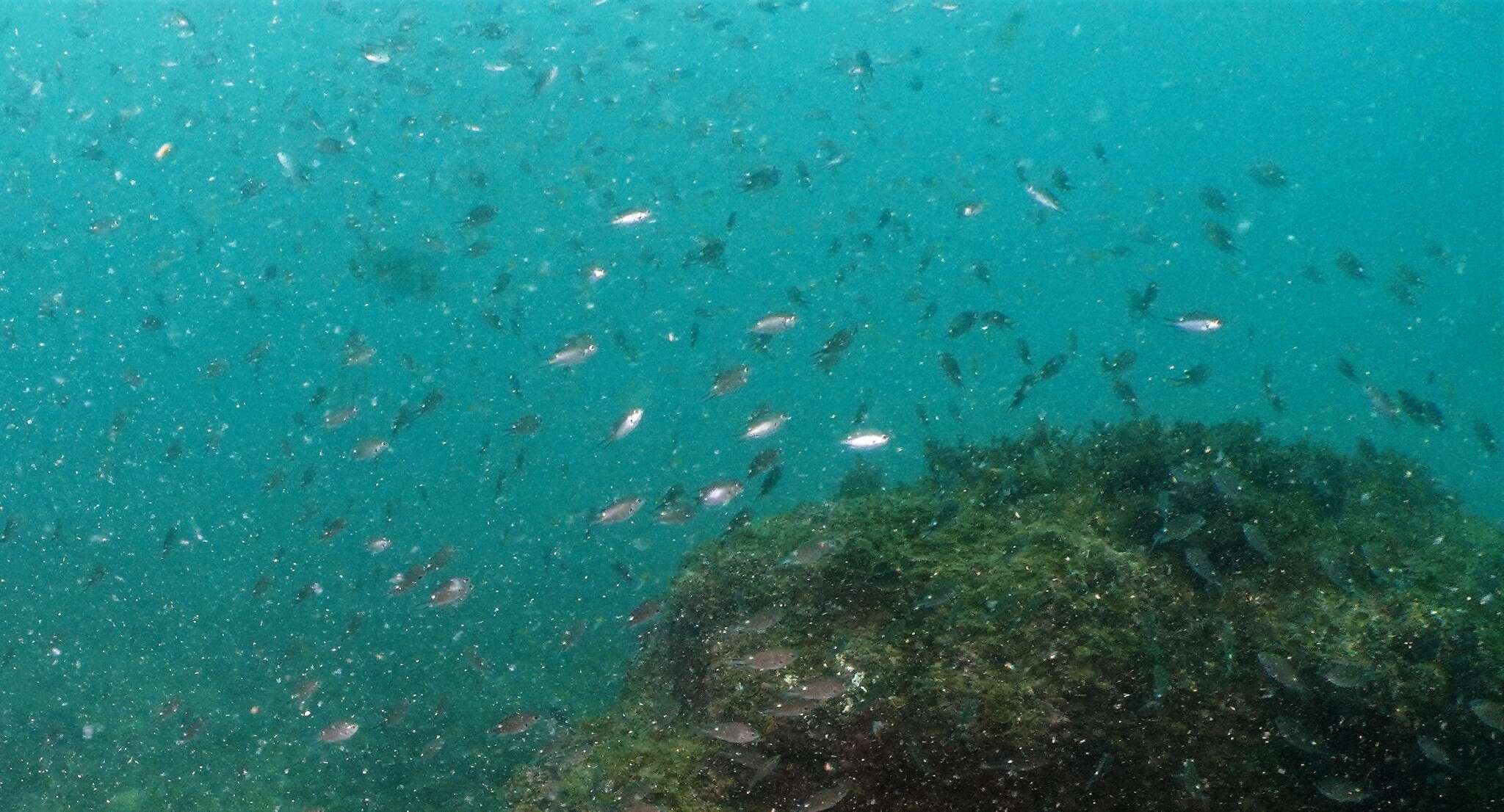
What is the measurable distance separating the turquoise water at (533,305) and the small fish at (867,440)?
2400 mm

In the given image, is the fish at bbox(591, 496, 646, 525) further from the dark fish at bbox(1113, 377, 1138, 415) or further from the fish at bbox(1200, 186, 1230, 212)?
the fish at bbox(1200, 186, 1230, 212)

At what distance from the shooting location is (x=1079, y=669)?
444 cm

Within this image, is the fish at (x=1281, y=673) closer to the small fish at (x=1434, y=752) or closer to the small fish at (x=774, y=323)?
the small fish at (x=1434, y=752)

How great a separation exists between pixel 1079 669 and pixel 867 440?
3.26 m

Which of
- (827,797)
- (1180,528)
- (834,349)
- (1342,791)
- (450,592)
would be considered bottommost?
(450,592)

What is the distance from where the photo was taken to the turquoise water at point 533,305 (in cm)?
1330

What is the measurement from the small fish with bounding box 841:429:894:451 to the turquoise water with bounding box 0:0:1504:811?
94.5 inches

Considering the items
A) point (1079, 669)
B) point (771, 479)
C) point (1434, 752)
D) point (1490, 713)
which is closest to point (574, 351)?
point (771, 479)

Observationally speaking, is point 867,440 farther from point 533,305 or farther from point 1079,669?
point 533,305

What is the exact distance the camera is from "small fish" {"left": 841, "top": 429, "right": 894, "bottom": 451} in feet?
24.2

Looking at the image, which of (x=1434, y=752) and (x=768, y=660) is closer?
(x=1434, y=752)

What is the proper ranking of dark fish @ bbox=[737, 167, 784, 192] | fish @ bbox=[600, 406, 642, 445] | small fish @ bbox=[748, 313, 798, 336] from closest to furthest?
1. fish @ bbox=[600, 406, 642, 445]
2. small fish @ bbox=[748, 313, 798, 336]
3. dark fish @ bbox=[737, 167, 784, 192]

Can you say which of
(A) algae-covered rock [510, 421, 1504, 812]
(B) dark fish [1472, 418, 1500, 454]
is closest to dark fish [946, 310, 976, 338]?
(A) algae-covered rock [510, 421, 1504, 812]

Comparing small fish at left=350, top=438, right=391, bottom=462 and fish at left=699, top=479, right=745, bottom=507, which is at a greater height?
fish at left=699, top=479, right=745, bottom=507
